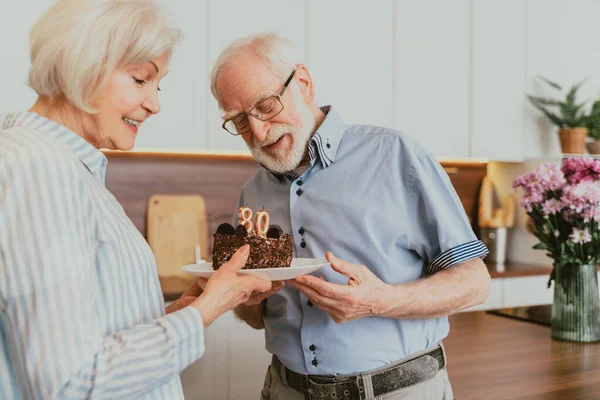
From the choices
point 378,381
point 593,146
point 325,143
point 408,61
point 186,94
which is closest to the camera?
point 378,381

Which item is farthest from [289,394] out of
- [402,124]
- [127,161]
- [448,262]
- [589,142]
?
[589,142]

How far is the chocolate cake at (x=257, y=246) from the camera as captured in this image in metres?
1.28

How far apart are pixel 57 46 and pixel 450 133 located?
8.64 ft

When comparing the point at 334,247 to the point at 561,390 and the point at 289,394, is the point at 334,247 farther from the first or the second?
the point at 561,390

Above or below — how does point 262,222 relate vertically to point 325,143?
below

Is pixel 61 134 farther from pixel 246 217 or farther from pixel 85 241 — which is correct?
pixel 246 217

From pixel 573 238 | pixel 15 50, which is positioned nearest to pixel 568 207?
pixel 573 238

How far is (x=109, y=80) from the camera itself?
933mm

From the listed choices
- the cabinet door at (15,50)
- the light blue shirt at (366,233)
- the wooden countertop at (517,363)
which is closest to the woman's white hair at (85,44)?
the light blue shirt at (366,233)

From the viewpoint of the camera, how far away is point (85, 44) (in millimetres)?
882

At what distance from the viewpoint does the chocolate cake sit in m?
1.28

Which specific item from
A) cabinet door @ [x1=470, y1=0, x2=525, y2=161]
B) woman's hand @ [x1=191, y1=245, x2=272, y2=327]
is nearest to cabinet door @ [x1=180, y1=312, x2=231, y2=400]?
woman's hand @ [x1=191, y1=245, x2=272, y2=327]

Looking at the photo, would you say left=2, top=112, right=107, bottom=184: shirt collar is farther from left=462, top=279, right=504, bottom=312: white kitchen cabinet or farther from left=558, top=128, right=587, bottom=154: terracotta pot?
left=558, top=128, right=587, bottom=154: terracotta pot

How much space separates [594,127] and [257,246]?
9.20 feet
